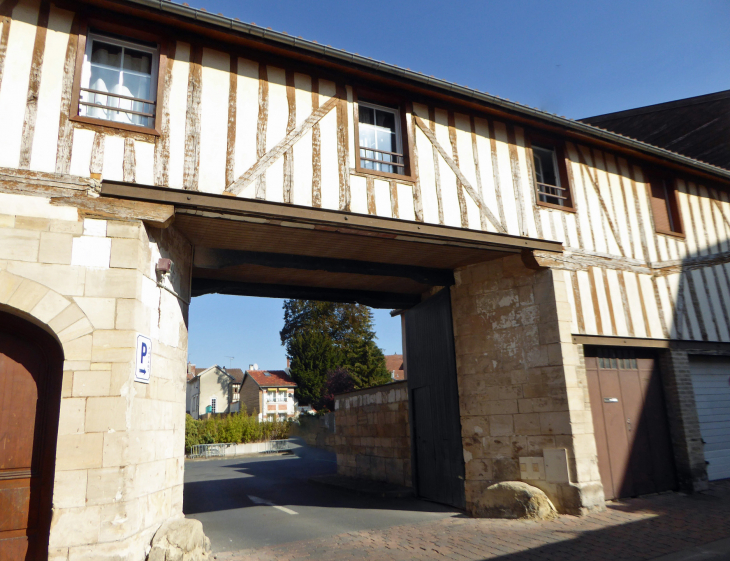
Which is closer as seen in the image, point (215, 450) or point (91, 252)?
point (91, 252)

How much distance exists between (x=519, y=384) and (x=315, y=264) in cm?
346

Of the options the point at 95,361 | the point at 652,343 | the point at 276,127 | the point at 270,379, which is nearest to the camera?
the point at 95,361

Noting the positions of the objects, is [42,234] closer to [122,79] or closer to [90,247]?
[90,247]

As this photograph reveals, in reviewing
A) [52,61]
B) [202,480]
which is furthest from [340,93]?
[202,480]

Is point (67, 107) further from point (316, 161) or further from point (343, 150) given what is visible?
point (343, 150)

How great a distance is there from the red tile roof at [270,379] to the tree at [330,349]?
8.95 meters

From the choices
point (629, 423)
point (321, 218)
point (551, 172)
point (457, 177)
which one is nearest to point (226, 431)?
point (629, 423)

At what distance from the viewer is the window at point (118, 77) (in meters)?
5.72

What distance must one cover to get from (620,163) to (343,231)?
224 inches

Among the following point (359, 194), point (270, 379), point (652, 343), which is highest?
point (270, 379)

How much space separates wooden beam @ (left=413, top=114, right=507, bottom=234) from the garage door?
4845mm

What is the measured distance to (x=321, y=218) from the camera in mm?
6402

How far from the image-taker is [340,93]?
708 centimetres

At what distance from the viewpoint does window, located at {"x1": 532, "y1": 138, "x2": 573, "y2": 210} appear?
8.75 metres
